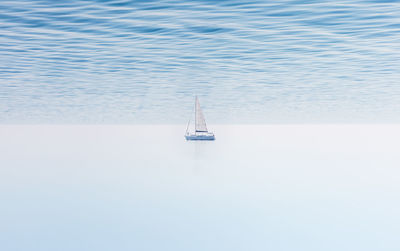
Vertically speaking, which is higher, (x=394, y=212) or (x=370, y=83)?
(x=370, y=83)

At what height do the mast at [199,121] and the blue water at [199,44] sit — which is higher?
the mast at [199,121]

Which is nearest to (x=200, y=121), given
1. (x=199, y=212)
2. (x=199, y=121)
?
(x=199, y=121)

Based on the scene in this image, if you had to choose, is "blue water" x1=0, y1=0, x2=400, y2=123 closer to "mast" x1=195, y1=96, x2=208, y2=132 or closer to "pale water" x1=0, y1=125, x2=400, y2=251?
"pale water" x1=0, y1=125, x2=400, y2=251

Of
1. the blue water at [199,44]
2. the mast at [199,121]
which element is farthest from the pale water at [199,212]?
the mast at [199,121]

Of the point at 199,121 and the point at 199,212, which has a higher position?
the point at 199,121

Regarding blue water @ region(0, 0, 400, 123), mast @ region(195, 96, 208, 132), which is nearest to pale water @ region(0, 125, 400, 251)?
blue water @ region(0, 0, 400, 123)

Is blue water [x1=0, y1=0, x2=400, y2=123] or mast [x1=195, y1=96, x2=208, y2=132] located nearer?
blue water [x1=0, y1=0, x2=400, y2=123]

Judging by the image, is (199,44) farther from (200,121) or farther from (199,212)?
(200,121)

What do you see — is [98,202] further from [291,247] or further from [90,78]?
[291,247]

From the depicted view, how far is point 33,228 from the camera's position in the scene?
1936 cm

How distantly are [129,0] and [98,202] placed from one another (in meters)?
16.5

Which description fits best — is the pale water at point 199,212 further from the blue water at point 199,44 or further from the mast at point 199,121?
the mast at point 199,121

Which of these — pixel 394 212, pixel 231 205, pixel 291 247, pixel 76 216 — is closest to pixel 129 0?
pixel 291 247

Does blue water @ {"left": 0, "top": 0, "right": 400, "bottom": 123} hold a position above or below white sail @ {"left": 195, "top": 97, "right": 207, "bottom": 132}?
below
